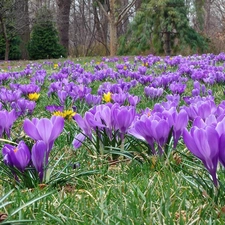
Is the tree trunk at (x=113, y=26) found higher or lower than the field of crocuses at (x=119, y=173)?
higher

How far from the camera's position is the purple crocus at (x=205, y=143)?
111cm

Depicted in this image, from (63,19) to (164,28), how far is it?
906 cm

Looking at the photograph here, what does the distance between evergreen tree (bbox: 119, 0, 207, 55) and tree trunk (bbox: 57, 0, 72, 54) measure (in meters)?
6.34

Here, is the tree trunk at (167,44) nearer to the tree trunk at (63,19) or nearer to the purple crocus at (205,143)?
the tree trunk at (63,19)

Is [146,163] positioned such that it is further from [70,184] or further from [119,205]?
[119,205]

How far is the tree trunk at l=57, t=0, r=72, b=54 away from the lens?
2409cm

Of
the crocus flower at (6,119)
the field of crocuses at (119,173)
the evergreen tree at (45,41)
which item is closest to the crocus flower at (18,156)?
the field of crocuses at (119,173)

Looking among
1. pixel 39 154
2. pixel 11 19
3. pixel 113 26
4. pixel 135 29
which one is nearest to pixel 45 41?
pixel 11 19

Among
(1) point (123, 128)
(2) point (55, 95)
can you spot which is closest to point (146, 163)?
(1) point (123, 128)

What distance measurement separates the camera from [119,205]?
127 centimetres

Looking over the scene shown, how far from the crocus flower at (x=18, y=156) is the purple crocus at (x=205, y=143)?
1.88ft

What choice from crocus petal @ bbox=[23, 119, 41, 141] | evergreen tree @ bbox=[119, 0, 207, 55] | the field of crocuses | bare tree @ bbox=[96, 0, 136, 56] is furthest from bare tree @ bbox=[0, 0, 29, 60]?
crocus petal @ bbox=[23, 119, 41, 141]

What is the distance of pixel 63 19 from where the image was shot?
25328 mm

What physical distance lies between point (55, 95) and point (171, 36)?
14.9 metres
